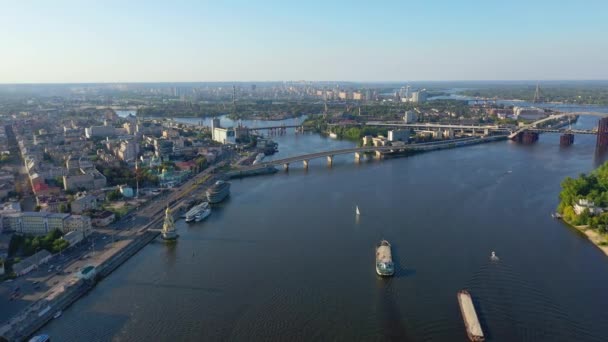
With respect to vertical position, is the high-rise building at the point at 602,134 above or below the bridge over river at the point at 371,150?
above

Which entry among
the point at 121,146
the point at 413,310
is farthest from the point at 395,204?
the point at 121,146

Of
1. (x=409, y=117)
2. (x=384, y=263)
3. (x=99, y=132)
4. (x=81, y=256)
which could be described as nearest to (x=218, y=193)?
(x=81, y=256)

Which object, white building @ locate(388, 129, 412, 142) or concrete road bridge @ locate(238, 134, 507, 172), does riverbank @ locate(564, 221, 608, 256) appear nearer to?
concrete road bridge @ locate(238, 134, 507, 172)

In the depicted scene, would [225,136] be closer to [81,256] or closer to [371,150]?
[371,150]

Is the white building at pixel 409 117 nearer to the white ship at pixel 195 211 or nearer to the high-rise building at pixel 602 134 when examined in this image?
the high-rise building at pixel 602 134

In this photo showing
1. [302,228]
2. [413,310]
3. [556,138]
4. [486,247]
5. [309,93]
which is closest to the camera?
[413,310]

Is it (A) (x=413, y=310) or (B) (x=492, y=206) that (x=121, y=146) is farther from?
(A) (x=413, y=310)

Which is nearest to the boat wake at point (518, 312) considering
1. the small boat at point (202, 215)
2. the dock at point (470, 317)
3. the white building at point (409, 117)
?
the dock at point (470, 317)
